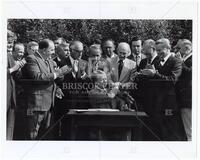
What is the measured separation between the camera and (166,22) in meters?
1.74

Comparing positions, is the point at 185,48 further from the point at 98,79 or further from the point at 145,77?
the point at 98,79

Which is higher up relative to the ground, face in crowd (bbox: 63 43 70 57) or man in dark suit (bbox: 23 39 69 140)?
face in crowd (bbox: 63 43 70 57)

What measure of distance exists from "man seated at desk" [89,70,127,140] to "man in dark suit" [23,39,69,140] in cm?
14

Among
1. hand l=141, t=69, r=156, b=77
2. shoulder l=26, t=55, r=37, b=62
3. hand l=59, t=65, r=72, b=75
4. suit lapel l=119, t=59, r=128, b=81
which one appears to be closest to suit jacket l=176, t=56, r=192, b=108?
hand l=141, t=69, r=156, b=77

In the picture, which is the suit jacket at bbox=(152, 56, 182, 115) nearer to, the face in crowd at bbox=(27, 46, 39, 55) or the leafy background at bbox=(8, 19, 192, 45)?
the leafy background at bbox=(8, 19, 192, 45)

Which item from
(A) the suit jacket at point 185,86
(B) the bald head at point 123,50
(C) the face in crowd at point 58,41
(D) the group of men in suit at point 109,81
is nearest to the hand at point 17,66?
(D) the group of men in suit at point 109,81

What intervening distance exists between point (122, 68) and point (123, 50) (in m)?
0.07

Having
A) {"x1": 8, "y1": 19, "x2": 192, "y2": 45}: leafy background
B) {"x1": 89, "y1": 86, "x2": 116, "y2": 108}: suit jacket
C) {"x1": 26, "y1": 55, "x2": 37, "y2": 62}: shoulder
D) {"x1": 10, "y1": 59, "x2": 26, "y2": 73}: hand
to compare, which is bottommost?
{"x1": 89, "y1": 86, "x2": 116, "y2": 108}: suit jacket

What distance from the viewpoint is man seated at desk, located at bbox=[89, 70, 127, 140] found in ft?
5.68

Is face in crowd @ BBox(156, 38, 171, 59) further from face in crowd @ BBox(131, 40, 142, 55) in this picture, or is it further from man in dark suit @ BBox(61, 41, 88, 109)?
man in dark suit @ BBox(61, 41, 88, 109)

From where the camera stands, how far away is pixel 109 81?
1752 millimetres

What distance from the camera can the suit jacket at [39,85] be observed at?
1743mm

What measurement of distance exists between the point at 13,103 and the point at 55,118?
18 centimetres

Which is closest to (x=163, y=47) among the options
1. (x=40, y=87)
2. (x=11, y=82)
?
(x=40, y=87)
